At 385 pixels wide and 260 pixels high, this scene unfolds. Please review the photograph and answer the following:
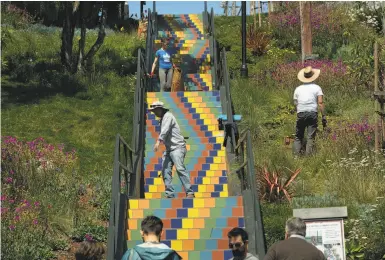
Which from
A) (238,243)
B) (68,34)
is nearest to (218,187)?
(238,243)

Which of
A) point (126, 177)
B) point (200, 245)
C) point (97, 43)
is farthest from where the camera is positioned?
point (97, 43)

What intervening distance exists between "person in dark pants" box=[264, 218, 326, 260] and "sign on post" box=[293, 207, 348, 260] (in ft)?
5.07

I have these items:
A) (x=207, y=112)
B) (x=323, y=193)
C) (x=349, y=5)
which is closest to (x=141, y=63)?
(x=207, y=112)

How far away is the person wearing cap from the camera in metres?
12.4

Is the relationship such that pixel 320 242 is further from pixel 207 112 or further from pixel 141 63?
pixel 141 63

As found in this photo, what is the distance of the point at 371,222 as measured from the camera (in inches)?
457

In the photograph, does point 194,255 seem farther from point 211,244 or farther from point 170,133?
point 170,133

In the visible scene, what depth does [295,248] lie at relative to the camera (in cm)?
757

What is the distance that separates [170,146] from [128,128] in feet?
19.9

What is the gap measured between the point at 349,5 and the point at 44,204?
69.0 ft

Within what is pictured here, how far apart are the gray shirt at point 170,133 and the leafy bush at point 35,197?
2029 mm

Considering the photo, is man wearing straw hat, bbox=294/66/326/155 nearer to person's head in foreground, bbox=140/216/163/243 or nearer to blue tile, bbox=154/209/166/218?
blue tile, bbox=154/209/166/218

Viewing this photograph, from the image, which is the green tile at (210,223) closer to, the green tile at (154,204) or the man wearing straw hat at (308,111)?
the green tile at (154,204)

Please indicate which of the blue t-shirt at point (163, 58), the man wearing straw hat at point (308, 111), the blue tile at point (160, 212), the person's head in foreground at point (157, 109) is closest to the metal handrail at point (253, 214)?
the blue tile at point (160, 212)
